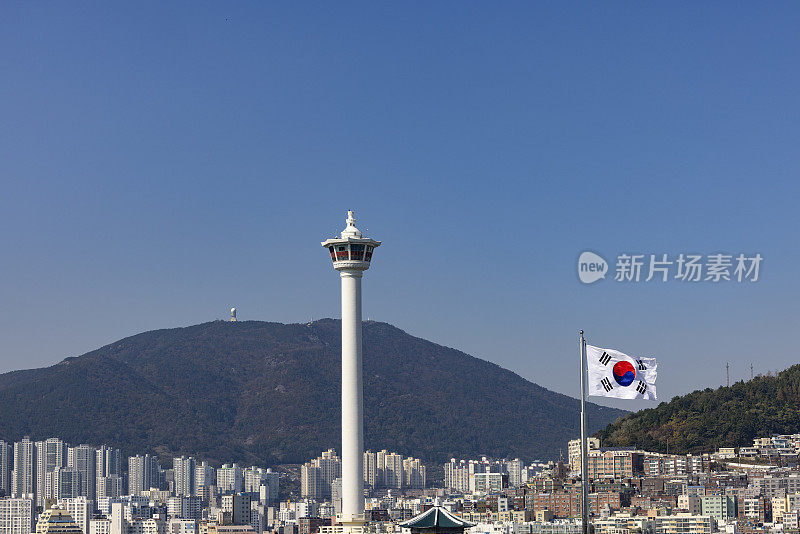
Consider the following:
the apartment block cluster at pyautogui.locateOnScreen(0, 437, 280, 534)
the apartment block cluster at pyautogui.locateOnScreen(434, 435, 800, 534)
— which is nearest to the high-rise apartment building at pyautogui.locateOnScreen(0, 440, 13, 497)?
the apartment block cluster at pyautogui.locateOnScreen(0, 437, 280, 534)

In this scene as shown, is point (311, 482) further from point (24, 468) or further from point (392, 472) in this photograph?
point (24, 468)

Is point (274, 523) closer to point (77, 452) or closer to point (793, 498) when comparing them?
point (793, 498)

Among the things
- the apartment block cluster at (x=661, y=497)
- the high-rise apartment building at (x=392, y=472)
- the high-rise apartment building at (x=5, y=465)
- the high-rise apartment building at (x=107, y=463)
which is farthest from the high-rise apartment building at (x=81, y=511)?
the high-rise apartment building at (x=392, y=472)

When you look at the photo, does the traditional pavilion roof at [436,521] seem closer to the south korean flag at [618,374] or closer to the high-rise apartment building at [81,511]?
the south korean flag at [618,374]

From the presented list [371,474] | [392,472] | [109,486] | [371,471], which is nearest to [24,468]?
[109,486]

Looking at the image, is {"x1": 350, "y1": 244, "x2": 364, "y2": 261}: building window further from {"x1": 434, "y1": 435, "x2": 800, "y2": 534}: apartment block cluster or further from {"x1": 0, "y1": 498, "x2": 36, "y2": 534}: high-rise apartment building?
{"x1": 0, "y1": 498, "x2": 36, "y2": 534}: high-rise apartment building

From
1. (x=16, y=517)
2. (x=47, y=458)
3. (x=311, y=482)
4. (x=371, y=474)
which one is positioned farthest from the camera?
(x=371, y=474)

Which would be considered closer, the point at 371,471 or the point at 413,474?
the point at 371,471
